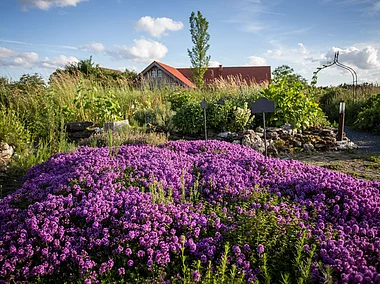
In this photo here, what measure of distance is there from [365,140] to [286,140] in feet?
10.6

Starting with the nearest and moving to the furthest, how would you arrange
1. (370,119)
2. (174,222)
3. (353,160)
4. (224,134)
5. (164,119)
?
(174,222) < (353,160) < (224,134) < (164,119) < (370,119)

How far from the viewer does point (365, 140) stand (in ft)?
29.0

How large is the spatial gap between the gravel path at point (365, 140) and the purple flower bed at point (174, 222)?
482 cm

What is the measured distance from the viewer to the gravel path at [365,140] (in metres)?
7.51

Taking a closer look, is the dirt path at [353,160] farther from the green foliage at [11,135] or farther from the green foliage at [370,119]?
the green foliage at [11,135]

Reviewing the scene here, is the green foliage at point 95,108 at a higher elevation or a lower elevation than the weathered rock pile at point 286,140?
higher

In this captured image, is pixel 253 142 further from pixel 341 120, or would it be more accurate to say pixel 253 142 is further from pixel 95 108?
pixel 95 108

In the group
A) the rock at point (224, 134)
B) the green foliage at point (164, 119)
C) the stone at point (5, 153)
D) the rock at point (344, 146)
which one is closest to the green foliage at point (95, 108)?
the green foliage at point (164, 119)

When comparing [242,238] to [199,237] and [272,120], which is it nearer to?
[199,237]

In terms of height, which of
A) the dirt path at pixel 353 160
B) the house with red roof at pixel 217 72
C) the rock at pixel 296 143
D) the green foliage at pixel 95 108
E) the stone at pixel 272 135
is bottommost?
the dirt path at pixel 353 160

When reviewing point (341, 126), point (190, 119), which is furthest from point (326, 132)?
point (190, 119)

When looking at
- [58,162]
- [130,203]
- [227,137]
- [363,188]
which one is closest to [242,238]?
[130,203]

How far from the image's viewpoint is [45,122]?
766 centimetres

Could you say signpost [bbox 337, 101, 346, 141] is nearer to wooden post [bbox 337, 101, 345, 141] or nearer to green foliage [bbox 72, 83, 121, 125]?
wooden post [bbox 337, 101, 345, 141]
